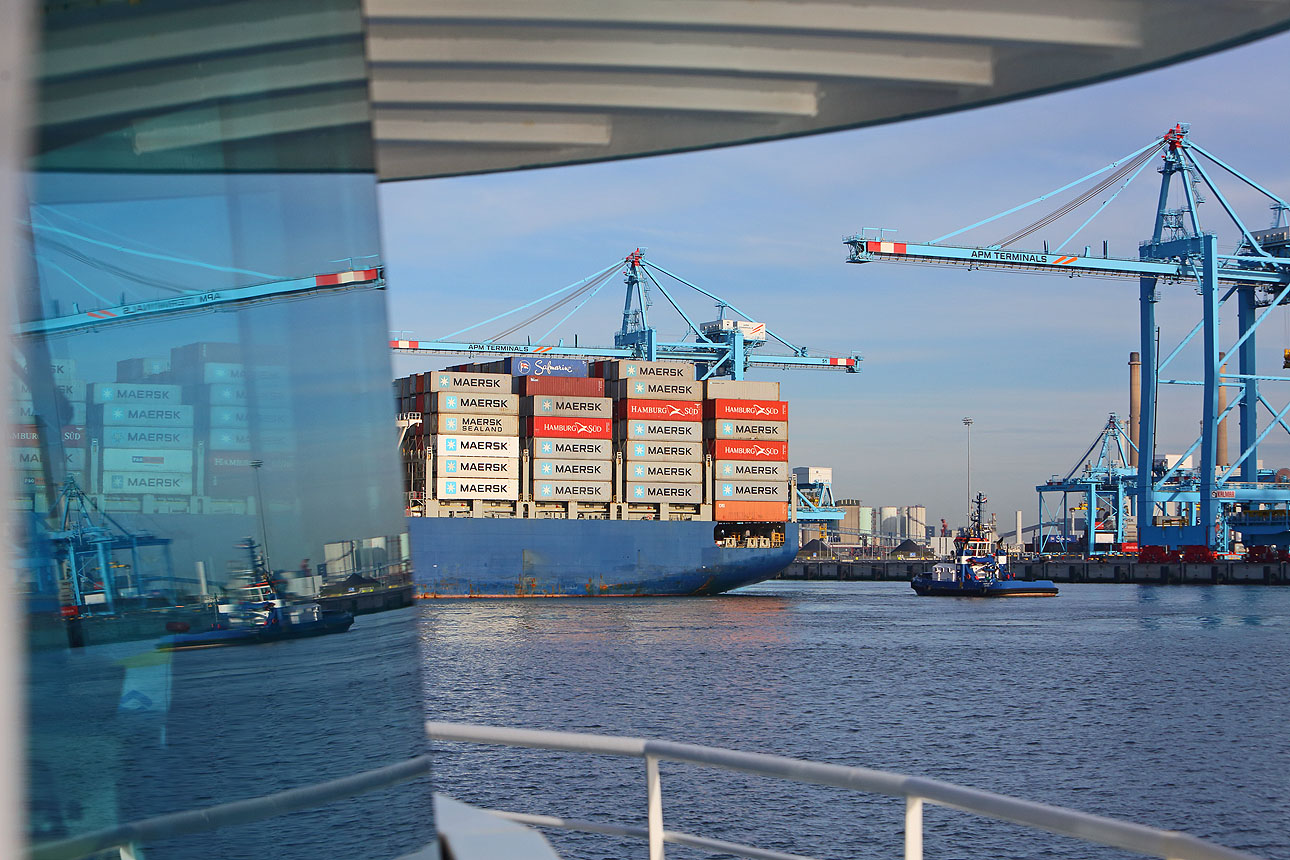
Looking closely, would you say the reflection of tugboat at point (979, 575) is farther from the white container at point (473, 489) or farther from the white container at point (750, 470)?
the white container at point (473, 489)

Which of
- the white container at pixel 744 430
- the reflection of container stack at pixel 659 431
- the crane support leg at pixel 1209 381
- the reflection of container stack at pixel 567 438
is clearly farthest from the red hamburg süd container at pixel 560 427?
the crane support leg at pixel 1209 381

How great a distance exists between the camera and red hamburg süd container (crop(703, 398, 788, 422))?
2167 inches

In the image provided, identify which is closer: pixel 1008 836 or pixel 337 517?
pixel 337 517

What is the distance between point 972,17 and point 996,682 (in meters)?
28.1

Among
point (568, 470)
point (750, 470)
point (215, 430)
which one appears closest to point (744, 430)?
point (750, 470)

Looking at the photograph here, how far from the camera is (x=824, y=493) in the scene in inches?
3452

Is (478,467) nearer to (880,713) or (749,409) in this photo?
(749,409)

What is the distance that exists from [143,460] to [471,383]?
51775 millimetres

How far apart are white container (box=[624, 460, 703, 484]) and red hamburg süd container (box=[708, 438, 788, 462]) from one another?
1624mm

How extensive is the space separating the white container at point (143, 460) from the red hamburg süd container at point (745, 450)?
53.3m

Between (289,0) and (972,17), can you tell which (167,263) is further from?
(972,17)

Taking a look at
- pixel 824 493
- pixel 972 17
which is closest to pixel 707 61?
pixel 972 17

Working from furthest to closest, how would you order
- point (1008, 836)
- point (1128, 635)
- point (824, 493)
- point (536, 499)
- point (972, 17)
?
point (824, 493) < point (536, 499) < point (1128, 635) < point (1008, 836) < point (972, 17)

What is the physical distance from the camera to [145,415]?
119 cm
